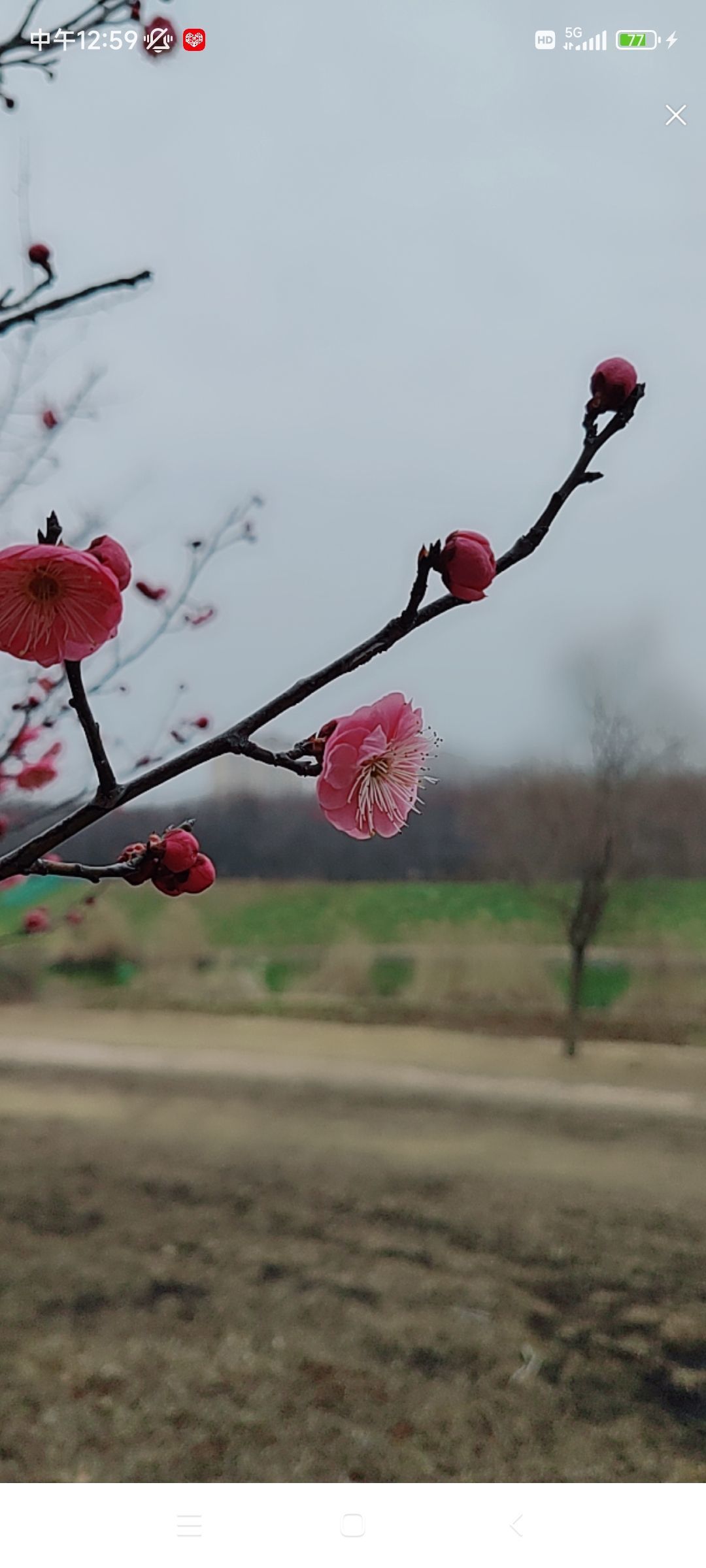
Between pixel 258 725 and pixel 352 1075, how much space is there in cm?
152

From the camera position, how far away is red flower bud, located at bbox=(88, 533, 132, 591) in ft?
0.69

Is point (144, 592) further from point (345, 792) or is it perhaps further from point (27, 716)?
point (345, 792)

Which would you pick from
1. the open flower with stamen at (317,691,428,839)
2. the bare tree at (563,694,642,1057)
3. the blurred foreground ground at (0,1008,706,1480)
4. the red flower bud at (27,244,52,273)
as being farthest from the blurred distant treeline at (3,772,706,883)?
the open flower with stamen at (317,691,428,839)

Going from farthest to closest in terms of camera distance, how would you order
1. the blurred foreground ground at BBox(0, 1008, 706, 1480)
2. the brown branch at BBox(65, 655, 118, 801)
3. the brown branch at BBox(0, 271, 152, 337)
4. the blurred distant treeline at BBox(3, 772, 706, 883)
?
the blurred distant treeline at BBox(3, 772, 706, 883) < the blurred foreground ground at BBox(0, 1008, 706, 1480) < the brown branch at BBox(0, 271, 152, 337) < the brown branch at BBox(65, 655, 118, 801)

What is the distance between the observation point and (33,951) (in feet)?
5.85

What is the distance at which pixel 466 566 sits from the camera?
0.66 ft

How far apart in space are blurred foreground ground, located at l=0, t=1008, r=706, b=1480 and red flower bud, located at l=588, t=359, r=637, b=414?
4.07ft

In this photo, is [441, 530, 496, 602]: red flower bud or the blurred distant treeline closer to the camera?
[441, 530, 496, 602]: red flower bud

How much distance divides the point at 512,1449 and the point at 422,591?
1269 mm

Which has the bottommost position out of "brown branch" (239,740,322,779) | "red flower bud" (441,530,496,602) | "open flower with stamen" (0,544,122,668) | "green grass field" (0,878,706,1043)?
"green grass field" (0,878,706,1043)

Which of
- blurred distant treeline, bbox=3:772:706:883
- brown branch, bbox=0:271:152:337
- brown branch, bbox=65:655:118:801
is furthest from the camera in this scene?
blurred distant treeline, bbox=3:772:706:883

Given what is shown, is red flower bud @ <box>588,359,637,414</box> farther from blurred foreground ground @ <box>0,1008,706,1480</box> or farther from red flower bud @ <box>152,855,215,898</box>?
blurred foreground ground @ <box>0,1008,706,1480</box>

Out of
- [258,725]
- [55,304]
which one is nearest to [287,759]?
[258,725]
